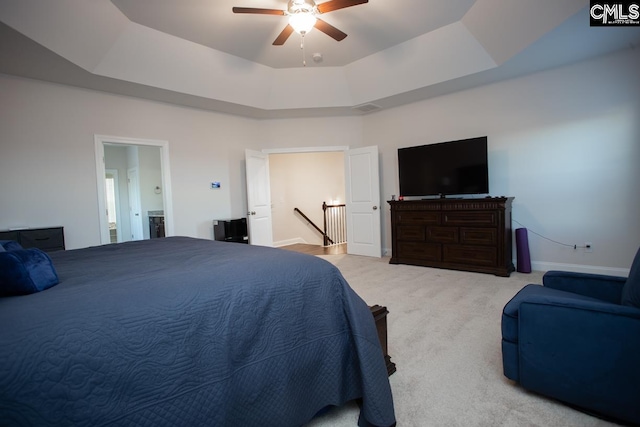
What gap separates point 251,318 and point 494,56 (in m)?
4.31

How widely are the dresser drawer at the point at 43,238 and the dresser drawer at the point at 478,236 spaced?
5.17 m

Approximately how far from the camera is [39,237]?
3.43 metres

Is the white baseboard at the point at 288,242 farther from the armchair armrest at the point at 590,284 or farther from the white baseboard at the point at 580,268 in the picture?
the armchair armrest at the point at 590,284

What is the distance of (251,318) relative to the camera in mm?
1250

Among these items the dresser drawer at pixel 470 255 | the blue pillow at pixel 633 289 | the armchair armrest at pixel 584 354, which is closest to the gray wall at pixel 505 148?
the dresser drawer at pixel 470 255

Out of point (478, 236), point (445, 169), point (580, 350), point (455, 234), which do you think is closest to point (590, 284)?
point (580, 350)

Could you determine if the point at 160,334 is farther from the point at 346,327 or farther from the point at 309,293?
the point at 346,327

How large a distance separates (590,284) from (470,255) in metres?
2.39

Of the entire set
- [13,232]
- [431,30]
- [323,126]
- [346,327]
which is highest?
[431,30]

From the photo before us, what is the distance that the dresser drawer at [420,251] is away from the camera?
4.59m

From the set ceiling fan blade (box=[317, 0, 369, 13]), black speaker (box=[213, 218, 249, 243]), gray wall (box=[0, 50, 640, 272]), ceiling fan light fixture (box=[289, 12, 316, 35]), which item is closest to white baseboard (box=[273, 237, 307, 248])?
black speaker (box=[213, 218, 249, 243])

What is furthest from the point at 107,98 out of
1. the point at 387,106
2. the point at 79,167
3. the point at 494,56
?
the point at 494,56

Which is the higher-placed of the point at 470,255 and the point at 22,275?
the point at 22,275

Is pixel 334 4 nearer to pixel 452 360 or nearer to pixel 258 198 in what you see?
pixel 452 360
